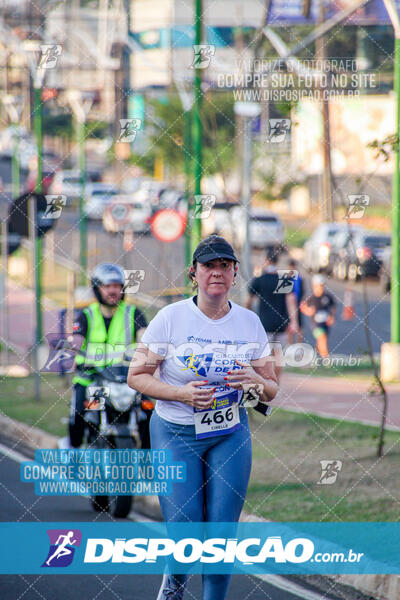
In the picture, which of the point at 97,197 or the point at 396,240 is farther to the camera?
the point at 97,197

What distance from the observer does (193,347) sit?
17.7 ft

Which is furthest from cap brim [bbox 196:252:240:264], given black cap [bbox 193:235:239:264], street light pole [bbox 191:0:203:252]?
street light pole [bbox 191:0:203:252]

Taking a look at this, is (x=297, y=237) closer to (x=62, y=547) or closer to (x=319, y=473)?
(x=319, y=473)

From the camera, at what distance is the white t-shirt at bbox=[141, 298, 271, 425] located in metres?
5.39

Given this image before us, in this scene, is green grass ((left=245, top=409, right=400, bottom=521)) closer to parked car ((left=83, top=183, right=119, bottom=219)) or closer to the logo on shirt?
the logo on shirt

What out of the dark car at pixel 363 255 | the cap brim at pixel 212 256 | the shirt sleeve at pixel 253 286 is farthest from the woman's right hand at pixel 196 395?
the dark car at pixel 363 255

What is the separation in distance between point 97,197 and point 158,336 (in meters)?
47.6

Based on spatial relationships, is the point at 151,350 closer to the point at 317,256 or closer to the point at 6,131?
the point at 317,256

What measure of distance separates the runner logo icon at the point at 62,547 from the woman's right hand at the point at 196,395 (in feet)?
7.33

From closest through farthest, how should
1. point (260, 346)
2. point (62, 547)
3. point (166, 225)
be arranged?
point (260, 346), point (62, 547), point (166, 225)

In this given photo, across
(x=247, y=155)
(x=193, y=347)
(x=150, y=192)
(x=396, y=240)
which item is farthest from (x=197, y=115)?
(x=150, y=192)

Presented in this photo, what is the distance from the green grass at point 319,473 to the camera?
8.30 meters

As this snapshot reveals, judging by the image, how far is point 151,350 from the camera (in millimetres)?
5445

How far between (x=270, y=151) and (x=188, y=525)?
107 ft
